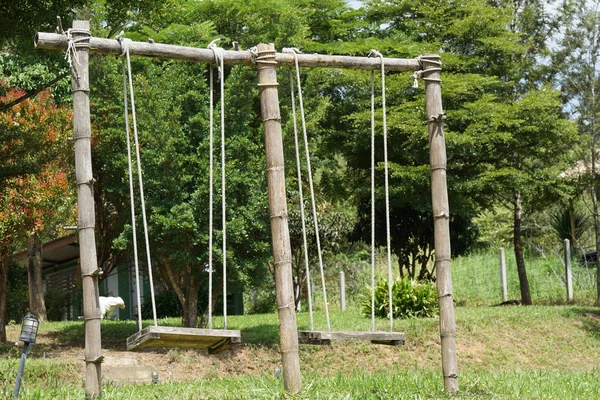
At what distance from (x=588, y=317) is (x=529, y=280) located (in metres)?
4.51

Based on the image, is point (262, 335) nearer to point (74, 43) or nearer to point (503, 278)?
point (503, 278)

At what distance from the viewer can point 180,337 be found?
20.8 ft

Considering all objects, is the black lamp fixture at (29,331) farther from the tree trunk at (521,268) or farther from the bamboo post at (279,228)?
the tree trunk at (521,268)

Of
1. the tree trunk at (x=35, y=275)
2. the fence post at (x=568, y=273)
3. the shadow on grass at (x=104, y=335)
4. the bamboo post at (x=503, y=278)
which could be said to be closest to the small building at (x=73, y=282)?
the tree trunk at (x=35, y=275)

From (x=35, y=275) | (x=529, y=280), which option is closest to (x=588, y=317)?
(x=529, y=280)

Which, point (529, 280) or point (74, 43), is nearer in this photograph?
point (74, 43)

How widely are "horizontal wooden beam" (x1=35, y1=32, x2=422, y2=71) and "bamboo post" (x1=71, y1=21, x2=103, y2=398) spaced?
152mm

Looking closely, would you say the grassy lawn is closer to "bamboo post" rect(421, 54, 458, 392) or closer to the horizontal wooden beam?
"bamboo post" rect(421, 54, 458, 392)

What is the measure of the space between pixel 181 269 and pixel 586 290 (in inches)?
412

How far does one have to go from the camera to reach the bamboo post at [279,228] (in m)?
6.98

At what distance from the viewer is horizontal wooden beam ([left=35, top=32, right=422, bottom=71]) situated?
22.6 feet

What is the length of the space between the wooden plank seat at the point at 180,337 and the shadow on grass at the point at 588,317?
11.3 m

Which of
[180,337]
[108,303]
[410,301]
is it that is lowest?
[410,301]

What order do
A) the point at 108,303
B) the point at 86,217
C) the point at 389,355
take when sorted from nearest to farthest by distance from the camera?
the point at 86,217
the point at 389,355
the point at 108,303
